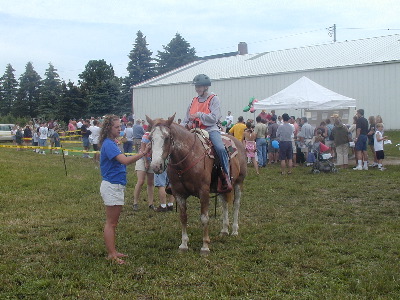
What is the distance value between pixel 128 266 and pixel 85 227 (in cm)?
251

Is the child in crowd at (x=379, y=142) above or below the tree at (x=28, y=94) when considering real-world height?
below

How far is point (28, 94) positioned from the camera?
74.0 meters

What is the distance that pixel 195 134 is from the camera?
677 cm

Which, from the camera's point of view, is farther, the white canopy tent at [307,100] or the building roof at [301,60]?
the building roof at [301,60]

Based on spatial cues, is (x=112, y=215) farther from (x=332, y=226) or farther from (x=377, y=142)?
(x=377, y=142)

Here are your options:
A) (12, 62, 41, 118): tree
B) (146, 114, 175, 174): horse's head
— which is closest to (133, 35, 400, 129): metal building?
(146, 114, 175, 174): horse's head

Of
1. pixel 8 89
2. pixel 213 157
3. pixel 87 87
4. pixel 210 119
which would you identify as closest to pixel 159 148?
pixel 213 157

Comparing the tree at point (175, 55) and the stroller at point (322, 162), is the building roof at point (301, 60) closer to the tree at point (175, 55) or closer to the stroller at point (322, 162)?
the stroller at point (322, 162)

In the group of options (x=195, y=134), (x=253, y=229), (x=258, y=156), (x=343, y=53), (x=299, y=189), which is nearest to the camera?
(x=195, y=134)

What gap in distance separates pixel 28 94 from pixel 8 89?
435 centimetres

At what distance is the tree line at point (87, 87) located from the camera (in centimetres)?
5078

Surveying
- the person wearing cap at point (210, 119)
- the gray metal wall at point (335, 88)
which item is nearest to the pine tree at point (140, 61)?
the gray metal wall at point (335, 88)

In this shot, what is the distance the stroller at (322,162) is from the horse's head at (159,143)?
10.3 metres

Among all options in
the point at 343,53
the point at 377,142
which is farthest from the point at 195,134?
the point at 343,53
